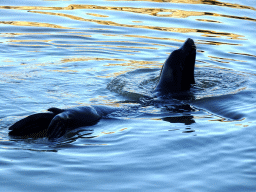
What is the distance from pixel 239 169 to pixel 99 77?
368cm

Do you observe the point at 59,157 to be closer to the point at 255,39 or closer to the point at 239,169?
the point at 239,169

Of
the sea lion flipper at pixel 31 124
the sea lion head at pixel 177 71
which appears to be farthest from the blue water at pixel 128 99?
the sea lion head at pixel 177 71

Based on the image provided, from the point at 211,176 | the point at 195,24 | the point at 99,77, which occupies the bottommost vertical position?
the point at 211,176

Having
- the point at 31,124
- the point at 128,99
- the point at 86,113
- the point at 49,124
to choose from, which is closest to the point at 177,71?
the point at 128,99

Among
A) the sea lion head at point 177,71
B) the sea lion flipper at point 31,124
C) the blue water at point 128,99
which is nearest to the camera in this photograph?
the blue water at point 128,99

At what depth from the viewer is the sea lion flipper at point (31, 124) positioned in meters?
4.45

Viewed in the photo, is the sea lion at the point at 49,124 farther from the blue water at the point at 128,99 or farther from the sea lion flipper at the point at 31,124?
the blue water at the point at 128,99

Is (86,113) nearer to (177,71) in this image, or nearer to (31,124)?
(31,124)

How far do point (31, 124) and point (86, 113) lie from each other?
713 millimetres

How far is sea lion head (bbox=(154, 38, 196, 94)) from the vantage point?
20.3 feet

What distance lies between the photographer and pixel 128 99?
6105 mm

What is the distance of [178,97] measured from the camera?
19.8 ft

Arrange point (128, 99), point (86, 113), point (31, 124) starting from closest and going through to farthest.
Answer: point (31, 124) → point (86, 113) → point (128, 99)

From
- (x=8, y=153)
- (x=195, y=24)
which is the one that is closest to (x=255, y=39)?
(x=195, y=24)
